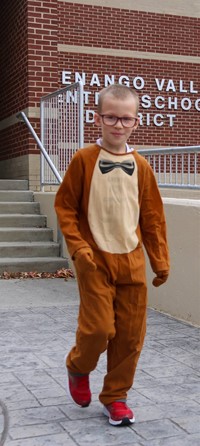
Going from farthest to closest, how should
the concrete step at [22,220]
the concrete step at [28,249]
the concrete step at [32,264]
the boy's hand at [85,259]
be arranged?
1. the concrete step at [22,220]
2. the concrete step at [28,249]
3. the concrete step at [32,264]
4. the boy's hand at [85,259]

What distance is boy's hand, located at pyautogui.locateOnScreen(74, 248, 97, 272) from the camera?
122 inches

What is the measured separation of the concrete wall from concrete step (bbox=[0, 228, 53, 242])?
109 inches

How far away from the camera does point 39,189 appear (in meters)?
9.70

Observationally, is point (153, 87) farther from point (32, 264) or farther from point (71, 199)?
point (71, 199)

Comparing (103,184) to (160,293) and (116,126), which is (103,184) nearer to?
(116,126)

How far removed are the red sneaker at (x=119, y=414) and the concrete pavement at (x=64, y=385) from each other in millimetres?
34

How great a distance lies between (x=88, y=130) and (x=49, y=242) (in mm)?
3308

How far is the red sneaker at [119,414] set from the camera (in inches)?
133

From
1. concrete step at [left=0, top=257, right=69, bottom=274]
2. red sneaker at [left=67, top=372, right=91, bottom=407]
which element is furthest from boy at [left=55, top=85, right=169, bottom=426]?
concrete step at [left=0, top=257, right=69, bottom=274]

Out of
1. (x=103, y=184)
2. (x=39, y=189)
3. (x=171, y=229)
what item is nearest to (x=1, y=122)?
(x=39, y=189)

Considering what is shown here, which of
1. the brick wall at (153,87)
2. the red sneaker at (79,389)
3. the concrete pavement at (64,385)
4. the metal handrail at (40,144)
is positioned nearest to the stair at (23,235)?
the metal handrail at (40,144)

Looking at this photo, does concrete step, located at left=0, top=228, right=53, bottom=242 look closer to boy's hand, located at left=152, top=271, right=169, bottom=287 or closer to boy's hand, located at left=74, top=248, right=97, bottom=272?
boy's hand, located at left=152, top=271, right=169, bottom=287

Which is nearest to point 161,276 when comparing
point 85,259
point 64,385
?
point 85,259

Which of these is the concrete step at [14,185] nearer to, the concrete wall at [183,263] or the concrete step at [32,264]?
the concrete step at [32,264]
